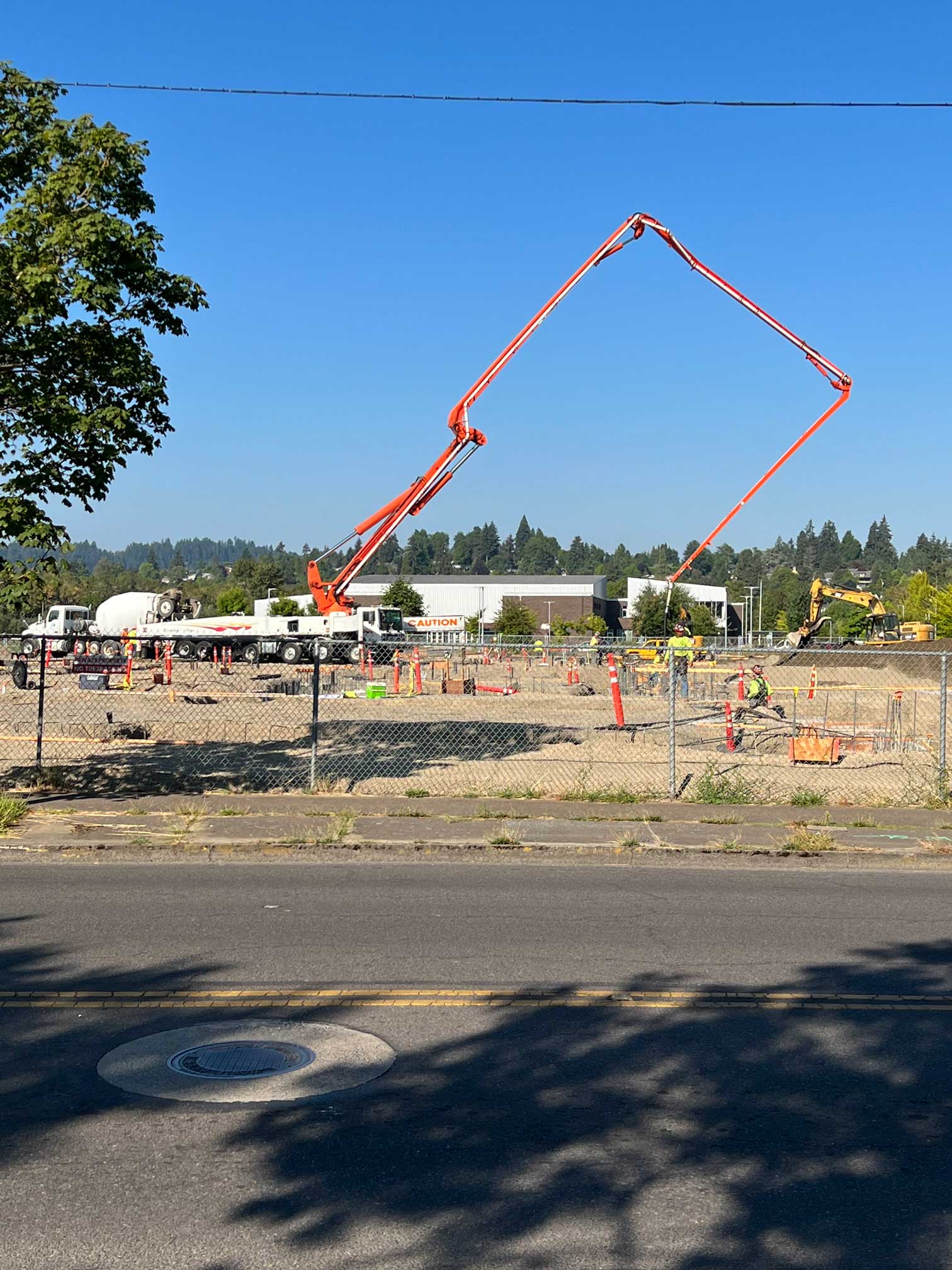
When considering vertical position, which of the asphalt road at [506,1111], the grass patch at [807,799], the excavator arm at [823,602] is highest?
the excavator arm at [823,602]

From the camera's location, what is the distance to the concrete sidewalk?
12.6 metres

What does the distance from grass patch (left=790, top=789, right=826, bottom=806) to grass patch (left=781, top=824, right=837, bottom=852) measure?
234cm

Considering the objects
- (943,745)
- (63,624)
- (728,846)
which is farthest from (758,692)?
(63,624)

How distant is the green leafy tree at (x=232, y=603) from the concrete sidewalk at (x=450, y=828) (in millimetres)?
93927

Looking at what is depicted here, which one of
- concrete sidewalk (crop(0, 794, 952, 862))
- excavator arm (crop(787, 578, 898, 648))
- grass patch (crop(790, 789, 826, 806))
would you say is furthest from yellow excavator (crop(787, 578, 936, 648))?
concrete sidewalk (crop(0, 794, 952, 862))

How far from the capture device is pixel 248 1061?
6.00 meters

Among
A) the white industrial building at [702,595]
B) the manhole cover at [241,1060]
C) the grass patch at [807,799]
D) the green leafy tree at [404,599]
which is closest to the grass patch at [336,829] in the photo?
the grass patch at [807,799]

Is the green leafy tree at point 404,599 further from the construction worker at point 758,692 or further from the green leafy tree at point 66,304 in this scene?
the green leafy tree at point 66,304

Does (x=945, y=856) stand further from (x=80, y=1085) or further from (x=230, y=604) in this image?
(x=230, y=604)

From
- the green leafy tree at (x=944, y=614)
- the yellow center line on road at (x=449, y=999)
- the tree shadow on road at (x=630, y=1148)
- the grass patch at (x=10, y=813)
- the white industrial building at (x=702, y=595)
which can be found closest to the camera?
the tree shadow on road at (x=630, y=1148)

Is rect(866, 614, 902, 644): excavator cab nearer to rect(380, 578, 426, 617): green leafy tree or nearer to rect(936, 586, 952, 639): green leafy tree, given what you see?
rect(936, 586, 952, 639): green leafy tree

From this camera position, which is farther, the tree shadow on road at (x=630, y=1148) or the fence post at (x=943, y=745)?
the fence post at (x=943, y=745)

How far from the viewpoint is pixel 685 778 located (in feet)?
59.1

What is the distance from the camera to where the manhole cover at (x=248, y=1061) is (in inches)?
221
